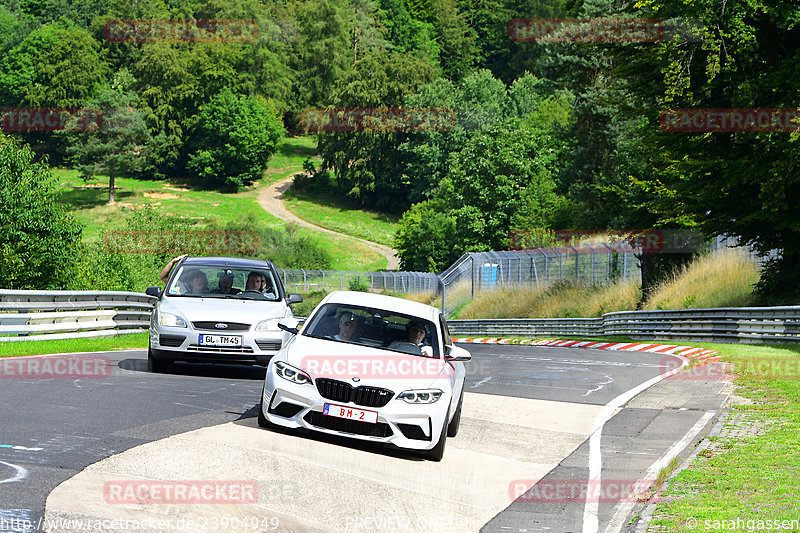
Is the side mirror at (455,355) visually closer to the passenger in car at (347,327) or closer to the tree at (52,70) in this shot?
the passenger in car at (347,327)

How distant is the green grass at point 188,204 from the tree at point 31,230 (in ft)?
167

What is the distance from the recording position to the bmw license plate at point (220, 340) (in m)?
14.0

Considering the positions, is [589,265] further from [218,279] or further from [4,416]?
[4,416]

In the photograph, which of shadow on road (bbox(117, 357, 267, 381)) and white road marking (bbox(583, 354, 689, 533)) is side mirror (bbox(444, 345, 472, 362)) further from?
shadow on road (bbox(117, 357, 267, 381))

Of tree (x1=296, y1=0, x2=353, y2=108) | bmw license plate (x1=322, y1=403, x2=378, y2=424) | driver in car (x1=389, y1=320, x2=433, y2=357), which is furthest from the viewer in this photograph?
tree (x1=296, y1=0, x2=353, y2=108)

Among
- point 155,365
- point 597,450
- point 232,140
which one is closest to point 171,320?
point 155,365

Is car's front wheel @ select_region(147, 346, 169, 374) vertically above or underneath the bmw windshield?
underneath

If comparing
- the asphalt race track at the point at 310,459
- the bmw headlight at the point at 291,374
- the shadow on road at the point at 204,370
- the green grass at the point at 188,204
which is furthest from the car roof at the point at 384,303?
the green grass at the point at 188,204

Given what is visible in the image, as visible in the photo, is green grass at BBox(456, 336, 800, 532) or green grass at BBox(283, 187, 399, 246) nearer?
green grass at BBox(456, 336, 800, 532)

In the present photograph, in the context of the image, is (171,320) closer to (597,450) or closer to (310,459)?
(310,459)

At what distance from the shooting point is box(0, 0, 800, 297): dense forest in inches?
1013

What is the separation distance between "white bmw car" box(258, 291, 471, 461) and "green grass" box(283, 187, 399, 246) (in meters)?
98.8

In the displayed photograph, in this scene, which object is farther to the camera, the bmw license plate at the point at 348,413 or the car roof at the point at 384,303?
the car roof at the point at 384,303

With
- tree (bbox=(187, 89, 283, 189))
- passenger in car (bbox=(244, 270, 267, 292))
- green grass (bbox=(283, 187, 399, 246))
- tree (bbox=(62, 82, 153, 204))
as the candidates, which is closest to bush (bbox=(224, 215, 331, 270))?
green grass (bbox=(283, 187, 399, 246))
